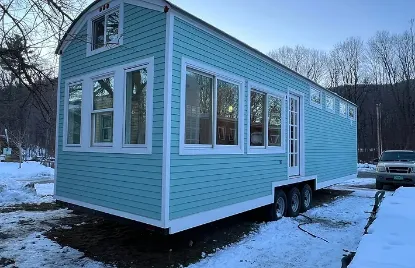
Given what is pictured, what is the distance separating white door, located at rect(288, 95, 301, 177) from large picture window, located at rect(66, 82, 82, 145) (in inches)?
214

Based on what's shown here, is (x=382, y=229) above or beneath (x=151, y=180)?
beneath

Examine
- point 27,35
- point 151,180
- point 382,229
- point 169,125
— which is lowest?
point 382,229

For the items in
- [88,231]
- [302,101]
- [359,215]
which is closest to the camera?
[88,231]

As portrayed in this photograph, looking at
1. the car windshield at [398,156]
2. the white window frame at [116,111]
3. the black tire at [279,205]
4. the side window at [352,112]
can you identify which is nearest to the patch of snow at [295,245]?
the black tire at [279,205]

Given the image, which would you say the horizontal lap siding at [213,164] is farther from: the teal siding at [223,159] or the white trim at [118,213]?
the white trim at [118,213]

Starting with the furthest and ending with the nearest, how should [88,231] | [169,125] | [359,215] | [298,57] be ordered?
1. [298,57]
2. [359,215]
3. [88,231]
4. [169,125]

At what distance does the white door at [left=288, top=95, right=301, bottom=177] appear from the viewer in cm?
930

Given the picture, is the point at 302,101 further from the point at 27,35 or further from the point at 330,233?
the point at 27,35

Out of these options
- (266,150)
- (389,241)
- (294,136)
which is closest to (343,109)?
(294,136)

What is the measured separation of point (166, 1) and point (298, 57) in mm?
41159

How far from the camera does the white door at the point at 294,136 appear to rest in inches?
366

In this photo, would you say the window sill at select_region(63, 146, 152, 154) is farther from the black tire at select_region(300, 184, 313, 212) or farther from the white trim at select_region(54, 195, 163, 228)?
the black tire at select_region(300, 184, 313, 212)

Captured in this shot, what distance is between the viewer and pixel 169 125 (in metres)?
5.10

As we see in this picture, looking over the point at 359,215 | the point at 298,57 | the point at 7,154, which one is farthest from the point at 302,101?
the point at 298,57
